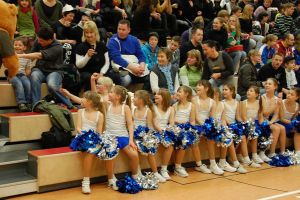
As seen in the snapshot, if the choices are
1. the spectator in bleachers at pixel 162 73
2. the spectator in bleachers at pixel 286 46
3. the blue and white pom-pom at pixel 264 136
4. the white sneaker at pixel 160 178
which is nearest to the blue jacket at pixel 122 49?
the spectator in bleachers at pixel 162 73

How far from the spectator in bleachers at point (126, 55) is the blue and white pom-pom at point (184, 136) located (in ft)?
3.83

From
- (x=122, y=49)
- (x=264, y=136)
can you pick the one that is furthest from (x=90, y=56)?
(x=264, y=136)

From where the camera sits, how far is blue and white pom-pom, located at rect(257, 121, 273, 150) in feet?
20.4

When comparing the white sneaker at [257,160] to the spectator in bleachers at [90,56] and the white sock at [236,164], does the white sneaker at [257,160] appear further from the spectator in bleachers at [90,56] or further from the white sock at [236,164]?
the spectator in bleachers at [90,56]

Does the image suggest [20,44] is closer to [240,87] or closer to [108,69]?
[108,69]

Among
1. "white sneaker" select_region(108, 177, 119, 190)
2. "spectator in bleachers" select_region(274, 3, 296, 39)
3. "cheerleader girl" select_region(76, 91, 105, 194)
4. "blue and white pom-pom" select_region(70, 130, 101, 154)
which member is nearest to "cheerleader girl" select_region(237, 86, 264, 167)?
"white sneaker" select_region(108, 177, 119, 190)

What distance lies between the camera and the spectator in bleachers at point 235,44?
25.5ft

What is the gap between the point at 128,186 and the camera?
4688 mm

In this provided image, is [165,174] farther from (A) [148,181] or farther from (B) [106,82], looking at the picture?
(B) [106,82]

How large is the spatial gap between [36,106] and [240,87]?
3.06 metres

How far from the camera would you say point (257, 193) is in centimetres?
480

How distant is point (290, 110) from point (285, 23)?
3.69m

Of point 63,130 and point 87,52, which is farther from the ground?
point 87,52

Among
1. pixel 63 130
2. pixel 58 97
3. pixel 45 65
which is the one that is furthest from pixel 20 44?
pixel 63 130
